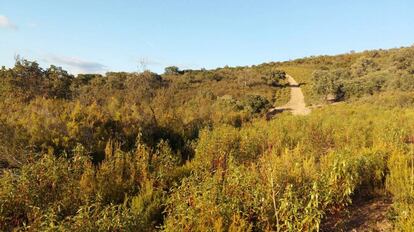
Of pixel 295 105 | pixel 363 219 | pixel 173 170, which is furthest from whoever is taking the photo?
pixel 295 105

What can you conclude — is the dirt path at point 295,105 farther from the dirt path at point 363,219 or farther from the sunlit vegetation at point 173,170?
the dirt path at point 363,219

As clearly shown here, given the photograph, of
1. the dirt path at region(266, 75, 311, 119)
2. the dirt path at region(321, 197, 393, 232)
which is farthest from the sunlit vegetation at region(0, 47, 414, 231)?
the dirt path at region(266, 75, 311, 119)

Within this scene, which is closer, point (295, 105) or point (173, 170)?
point (173, 170)

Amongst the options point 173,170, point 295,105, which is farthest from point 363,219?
point 295,105

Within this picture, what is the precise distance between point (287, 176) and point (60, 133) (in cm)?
574

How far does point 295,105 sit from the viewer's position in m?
30.0

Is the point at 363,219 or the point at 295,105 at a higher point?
the point at 363,219

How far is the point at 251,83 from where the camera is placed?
41.0 metres

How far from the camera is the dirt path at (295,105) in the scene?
2537cm

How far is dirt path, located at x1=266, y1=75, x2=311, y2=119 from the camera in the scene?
83.2 ft

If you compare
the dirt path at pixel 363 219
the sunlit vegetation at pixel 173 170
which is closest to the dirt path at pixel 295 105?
the sunlit vegetation at pixel 173 170

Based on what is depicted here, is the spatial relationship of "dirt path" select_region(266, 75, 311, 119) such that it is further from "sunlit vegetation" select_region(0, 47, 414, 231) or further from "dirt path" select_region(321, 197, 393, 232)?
"dirt path" select_region(321, 197, 393, 232)

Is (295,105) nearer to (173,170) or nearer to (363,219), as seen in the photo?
(173,170)

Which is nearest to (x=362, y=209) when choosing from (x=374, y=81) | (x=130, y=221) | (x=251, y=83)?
(x=130, y=221)
